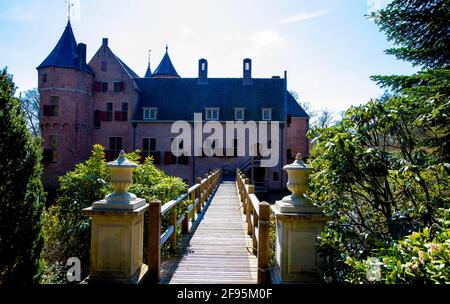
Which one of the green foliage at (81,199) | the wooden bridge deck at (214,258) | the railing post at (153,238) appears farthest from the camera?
the green foliage at (81,199)

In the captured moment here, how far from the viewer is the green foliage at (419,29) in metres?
5.37

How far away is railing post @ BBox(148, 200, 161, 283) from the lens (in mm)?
3449

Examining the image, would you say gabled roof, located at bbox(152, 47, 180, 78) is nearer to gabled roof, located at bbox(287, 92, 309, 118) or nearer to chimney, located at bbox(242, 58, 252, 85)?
chimney, located at bbox(242, 58, 252, 85)

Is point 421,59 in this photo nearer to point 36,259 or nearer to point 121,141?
point 36,259

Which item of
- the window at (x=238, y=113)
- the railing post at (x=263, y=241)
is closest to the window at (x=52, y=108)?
the window at (x=238, y=113)

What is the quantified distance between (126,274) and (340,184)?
2539 mm

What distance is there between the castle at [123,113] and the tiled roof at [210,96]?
3.6 inches

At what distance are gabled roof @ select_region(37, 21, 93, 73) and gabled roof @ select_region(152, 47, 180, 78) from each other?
9.59 meters

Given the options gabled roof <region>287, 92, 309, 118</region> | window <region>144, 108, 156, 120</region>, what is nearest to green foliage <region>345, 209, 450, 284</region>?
window <region>144, 108, 156, 120</region>

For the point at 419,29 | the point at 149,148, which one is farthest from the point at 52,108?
the point at 419,29

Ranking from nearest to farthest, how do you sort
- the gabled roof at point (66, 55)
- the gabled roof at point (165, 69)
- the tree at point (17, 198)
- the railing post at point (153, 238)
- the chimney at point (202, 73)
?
the railing post at point (153, 238) → the tree at point (17, 198) → the gabled roof at point (66, 55) → the chimney at point (202, 73) → the gabled roof at point (165, 69)

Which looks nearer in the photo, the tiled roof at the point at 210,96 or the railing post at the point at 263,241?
the railing post at the point at 263,241

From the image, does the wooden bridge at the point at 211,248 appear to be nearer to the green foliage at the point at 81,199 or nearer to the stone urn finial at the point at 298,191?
the stone urn finial at the point at 298,191
